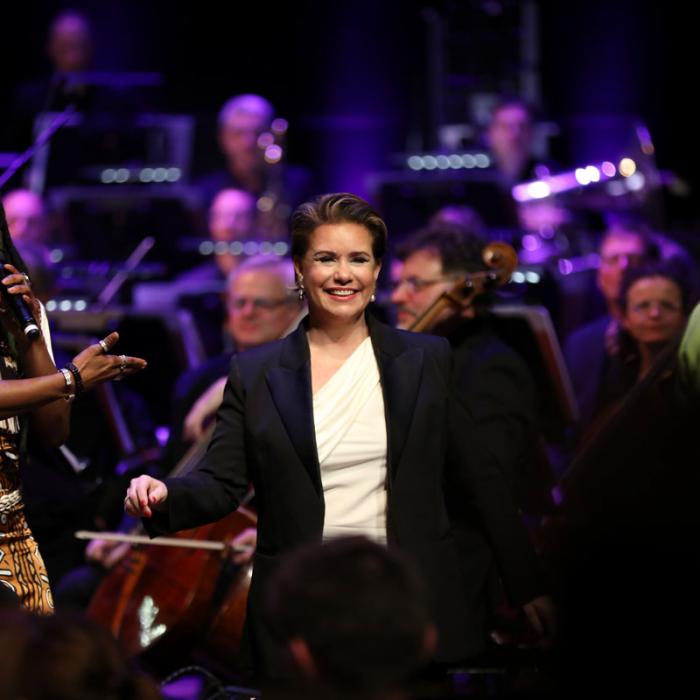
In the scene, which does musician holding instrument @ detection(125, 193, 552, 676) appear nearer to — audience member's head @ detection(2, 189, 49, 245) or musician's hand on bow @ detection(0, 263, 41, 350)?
musician's hand on bow @ detection(0, 263, 41, 350)

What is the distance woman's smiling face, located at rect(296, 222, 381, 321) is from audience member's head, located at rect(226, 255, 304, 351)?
6.91 feet

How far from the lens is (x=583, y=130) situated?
9828 mm

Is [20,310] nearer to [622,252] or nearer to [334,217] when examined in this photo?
[334,217]

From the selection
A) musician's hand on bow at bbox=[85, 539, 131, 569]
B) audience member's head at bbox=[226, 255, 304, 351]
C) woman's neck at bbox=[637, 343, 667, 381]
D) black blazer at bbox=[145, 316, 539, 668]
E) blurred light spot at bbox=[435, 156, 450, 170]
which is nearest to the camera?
black blazer at bbox=[145, 316, 539, 668]

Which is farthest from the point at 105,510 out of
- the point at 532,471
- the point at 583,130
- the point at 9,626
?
the point at 583,130

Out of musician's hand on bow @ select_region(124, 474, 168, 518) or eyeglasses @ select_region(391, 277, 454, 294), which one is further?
eyeglasses @ select_region(391, 277, 454, 294)

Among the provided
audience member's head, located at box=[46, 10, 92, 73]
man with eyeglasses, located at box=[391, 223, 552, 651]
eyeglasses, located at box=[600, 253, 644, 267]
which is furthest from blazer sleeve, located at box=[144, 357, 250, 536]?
audience member's head, located at box=[46, 10, 92, 73]

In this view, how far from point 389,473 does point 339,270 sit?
1.66 feet

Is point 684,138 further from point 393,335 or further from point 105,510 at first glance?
point 393,335

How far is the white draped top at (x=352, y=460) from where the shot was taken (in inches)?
124

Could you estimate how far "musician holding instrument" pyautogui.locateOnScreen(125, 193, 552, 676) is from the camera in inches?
123

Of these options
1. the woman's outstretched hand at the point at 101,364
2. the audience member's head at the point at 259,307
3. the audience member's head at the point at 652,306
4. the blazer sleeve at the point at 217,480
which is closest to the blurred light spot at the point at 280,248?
the audience member's head at the point at 259,307

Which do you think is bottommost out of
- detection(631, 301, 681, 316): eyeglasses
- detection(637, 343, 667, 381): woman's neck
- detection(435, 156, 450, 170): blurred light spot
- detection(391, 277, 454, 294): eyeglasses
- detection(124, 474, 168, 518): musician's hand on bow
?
detection(124, 474, 168, 518): musician's hand on bow

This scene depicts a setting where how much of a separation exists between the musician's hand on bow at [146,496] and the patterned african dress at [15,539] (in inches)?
10.6
